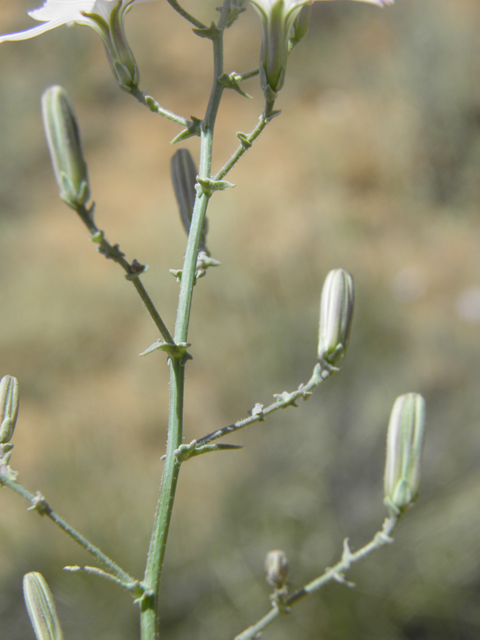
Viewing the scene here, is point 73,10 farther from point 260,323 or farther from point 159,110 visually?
point 260,323

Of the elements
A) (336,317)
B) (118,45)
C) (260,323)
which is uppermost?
(260,323)

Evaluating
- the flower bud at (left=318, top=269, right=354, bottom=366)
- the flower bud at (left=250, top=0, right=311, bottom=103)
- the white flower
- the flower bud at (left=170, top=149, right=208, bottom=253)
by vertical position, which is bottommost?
the flower bud at (left=318, top=269, right=354, bottom=366)

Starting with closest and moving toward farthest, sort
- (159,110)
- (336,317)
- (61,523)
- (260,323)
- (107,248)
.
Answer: (107,248)
(61,523)
(159,110)
(336,317)
(260,323)

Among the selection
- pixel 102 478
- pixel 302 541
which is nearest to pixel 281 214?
pixel 102 478

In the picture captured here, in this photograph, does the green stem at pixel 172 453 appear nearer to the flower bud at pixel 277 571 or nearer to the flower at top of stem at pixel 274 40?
the flower at top of stem at pixel 274 40

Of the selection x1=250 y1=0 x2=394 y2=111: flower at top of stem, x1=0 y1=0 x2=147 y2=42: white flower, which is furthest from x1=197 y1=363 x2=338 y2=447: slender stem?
x1=0 y1=0 x2=147 y2=42: white flower

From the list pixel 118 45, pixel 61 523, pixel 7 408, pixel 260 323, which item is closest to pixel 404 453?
pixel 61 523

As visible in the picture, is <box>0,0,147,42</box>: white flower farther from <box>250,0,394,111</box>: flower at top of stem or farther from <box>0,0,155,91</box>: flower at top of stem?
<box>250,0,394,111</box>: flower at top of stem
